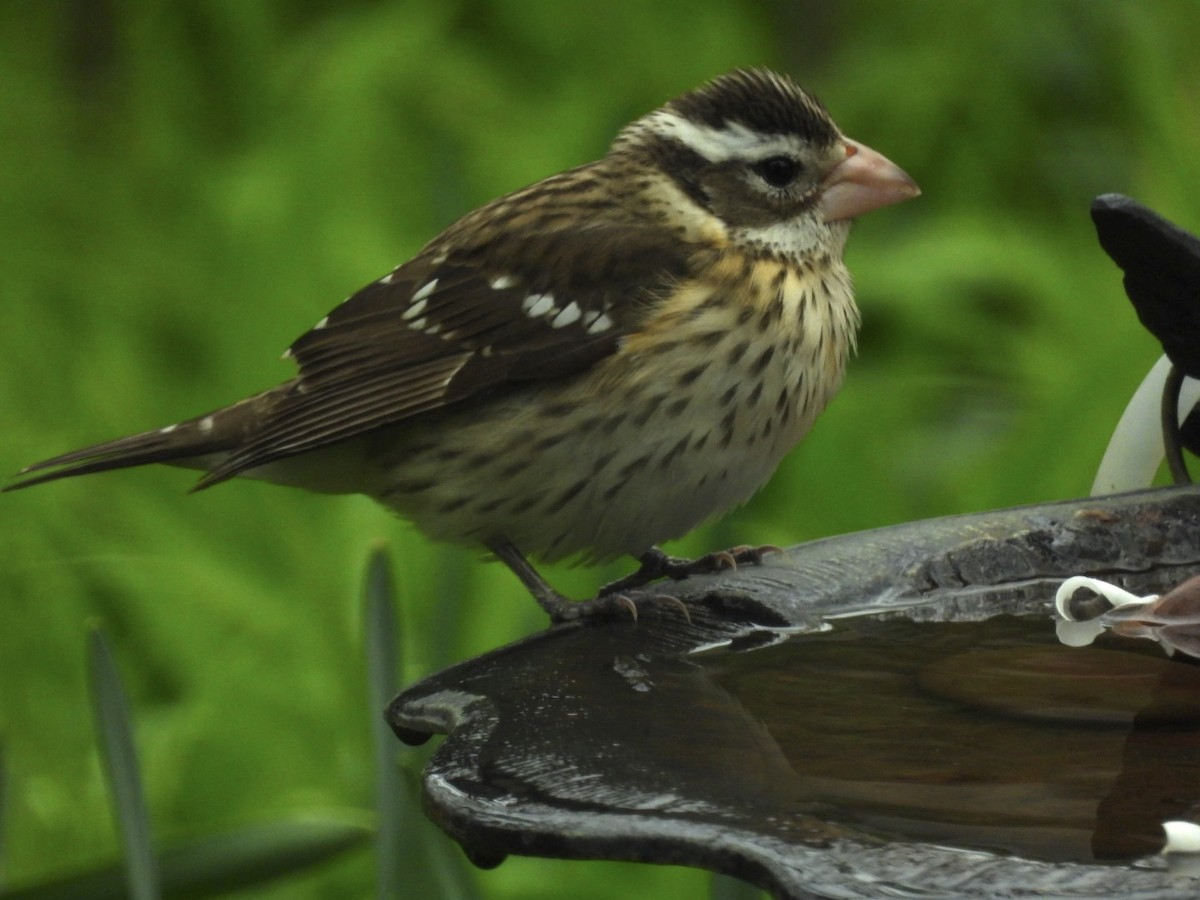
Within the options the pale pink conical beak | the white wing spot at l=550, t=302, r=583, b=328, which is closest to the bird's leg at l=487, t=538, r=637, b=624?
the white wing spot at l=550, t=302, r=583, b=328

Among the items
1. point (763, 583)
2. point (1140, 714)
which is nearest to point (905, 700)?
point (1140, 714)

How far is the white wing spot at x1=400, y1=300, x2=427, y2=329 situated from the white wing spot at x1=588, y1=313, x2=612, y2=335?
11.7 inches

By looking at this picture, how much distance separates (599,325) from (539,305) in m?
0.12

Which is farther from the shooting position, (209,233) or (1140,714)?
→ (209,233)

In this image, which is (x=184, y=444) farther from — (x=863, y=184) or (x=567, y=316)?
(x=863, y=184)

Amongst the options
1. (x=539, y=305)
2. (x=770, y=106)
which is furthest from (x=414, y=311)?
(x=770, y=106)

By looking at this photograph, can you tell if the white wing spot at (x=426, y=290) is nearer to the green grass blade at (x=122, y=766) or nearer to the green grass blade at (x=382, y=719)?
the green grass blade at (x=382, y=719)

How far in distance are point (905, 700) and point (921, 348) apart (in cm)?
230

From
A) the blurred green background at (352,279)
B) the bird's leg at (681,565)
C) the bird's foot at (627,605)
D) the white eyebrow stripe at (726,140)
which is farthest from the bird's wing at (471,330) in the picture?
the blurred green background at (352,279)

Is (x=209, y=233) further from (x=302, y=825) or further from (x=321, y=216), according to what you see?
(x=302, y=825)

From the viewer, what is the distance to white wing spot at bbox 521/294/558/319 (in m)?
2.52

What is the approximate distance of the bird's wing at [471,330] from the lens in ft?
8.11

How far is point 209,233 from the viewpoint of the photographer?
3.97m

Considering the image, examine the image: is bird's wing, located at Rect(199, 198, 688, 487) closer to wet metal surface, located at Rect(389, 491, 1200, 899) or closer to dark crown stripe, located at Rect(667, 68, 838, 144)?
dark crown stripe, located at Rect(667, 68, 838, 144)
